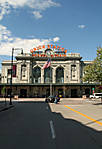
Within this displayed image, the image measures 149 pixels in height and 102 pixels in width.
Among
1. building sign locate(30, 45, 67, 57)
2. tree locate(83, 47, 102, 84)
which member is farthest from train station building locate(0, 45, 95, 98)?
tree locate(83, 47, 102, 84)

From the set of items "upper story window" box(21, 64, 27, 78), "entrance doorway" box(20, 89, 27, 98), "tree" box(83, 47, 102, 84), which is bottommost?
"entrance doorway" box(20, 89, 27, 98)

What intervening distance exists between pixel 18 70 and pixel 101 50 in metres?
39.4

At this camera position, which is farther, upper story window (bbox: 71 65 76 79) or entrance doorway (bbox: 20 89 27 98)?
upper story window (bbox: 71 65 76 79)

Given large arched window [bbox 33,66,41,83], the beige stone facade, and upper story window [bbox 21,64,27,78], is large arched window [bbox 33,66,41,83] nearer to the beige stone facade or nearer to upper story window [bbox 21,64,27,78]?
the beige stone facade

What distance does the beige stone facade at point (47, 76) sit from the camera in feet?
190

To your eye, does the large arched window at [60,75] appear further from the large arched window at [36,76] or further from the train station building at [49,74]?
the large arched window at [36,76]

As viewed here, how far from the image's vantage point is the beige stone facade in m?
58.0

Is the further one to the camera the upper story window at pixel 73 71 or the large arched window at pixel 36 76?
the large arched window at pixel 36 76

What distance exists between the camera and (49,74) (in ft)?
196

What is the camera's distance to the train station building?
5797 cm

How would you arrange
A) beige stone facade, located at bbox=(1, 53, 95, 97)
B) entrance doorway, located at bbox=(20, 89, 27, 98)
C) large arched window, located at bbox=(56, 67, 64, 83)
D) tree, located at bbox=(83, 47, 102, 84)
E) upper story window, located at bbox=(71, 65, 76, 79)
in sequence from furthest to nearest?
large arched window, located at bbox=(56, 67, 64, 83)
upper story window, located at bbox=(71, 65, 76, 79)
entrance doorway, located at bbox=(20, 89, 27, 98)
beige stone facade, located at bbox=(1, 53, 95, 97)
tree, located at bbox=(83, 47, 102, 84)

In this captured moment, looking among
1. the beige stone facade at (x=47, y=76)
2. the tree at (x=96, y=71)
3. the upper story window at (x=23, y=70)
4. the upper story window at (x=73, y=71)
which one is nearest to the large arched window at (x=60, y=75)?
the beige stone facade at (x=47, y=76)

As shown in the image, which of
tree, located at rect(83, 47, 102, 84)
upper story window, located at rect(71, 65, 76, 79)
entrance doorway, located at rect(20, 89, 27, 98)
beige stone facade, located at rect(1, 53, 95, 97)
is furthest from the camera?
upper story window, located at rect(71, 65, 76, 79)

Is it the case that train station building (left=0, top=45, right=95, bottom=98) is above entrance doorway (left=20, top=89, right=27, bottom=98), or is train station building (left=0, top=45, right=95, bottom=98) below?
above
